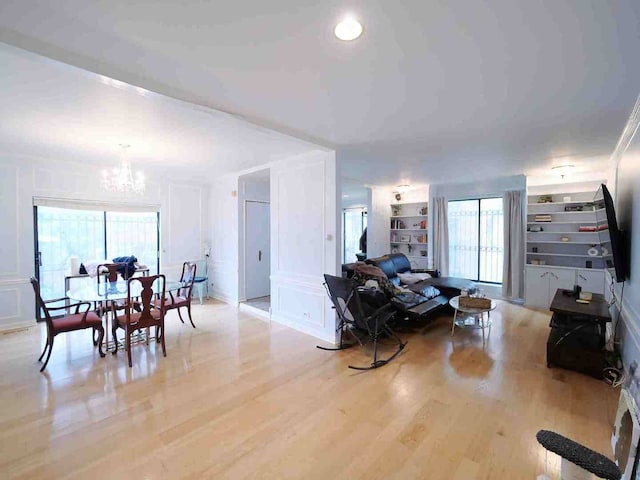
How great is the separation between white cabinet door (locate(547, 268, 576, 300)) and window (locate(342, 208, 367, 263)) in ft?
16.1

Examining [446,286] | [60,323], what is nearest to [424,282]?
[446,286]

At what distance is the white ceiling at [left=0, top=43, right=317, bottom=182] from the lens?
83.0 inches

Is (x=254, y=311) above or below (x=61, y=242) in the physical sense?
below

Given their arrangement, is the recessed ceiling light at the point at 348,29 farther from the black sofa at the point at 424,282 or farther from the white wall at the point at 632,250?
the black sofa at the point at 424,282

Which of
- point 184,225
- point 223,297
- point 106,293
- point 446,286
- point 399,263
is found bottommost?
point 223,297

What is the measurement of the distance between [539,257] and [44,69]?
749cm

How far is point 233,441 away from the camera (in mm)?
2064

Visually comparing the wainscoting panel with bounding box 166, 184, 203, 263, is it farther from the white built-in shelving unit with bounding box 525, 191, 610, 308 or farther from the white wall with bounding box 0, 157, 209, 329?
the white built-in shelving unit with bounding box 525, 191, 610, 308

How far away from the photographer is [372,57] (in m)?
1.82

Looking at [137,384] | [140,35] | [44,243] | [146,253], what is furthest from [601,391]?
[44,243]

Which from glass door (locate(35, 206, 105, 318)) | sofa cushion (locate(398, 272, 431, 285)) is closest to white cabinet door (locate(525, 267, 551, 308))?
sofa cushion (locate(398, 272, 431, 285))

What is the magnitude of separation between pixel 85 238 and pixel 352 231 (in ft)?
22.2

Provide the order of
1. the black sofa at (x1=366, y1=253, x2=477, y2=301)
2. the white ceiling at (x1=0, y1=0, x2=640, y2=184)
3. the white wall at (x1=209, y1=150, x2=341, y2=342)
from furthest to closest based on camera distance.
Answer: the black sofa at (x1=366, y1=253, x2=477, y2=301) → the white wall at (x1=209, y1=150, x2=341, y2=342) → the white ceiling at (x1=0, y1=0, x2=640, y2=184)

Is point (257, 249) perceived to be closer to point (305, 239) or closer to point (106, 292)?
point (305, 239)
